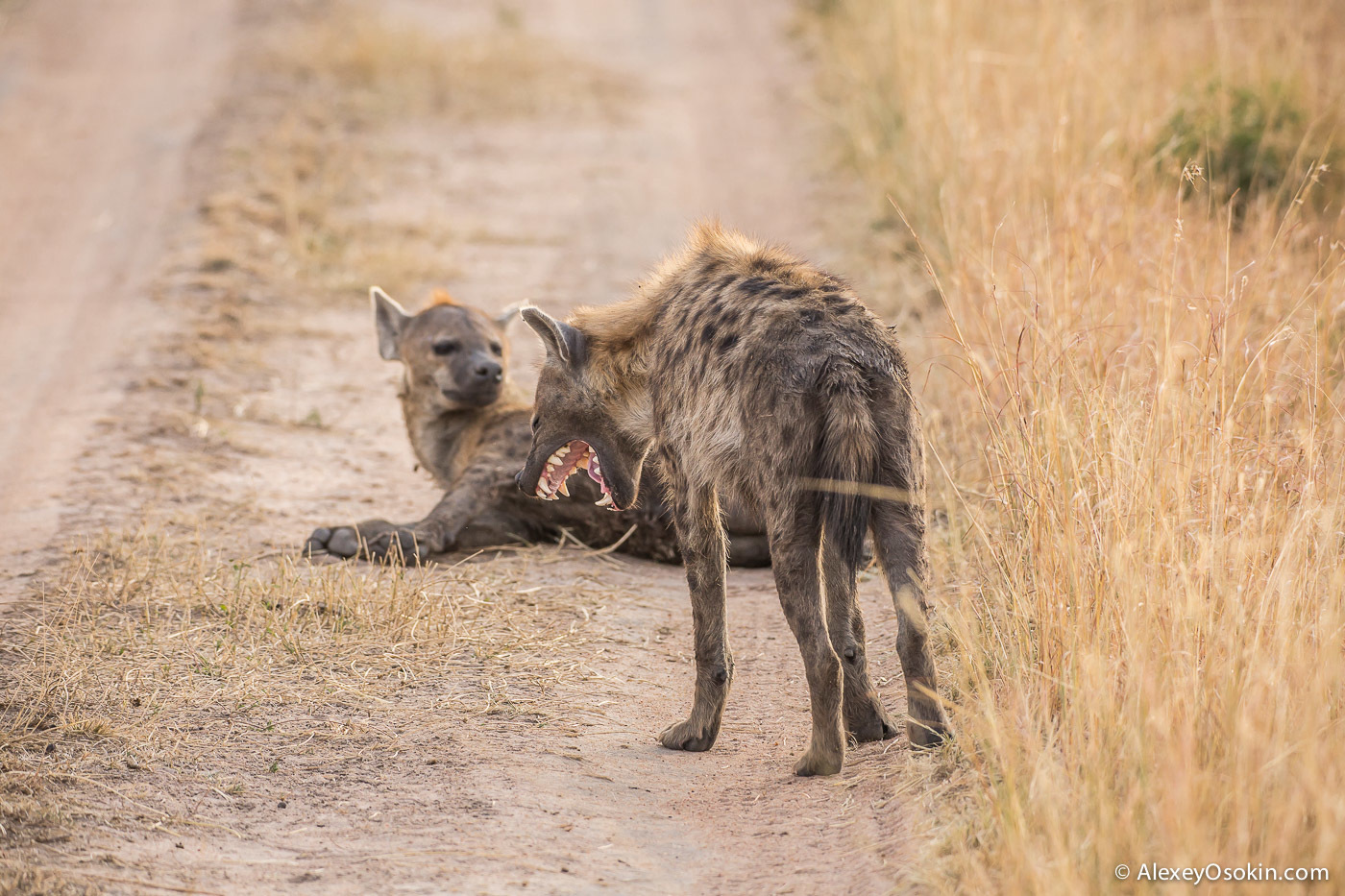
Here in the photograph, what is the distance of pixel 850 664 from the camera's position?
324cm

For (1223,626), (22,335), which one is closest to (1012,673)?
(1223,626)

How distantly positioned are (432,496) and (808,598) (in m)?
2.94

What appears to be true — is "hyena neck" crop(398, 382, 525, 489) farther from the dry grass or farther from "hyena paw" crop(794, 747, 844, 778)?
"hyena paw" crop(794, 747, 844, 778)

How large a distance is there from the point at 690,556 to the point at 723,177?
265 inches

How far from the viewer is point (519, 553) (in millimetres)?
4836

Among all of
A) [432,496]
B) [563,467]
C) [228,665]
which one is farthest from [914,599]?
[432,496]

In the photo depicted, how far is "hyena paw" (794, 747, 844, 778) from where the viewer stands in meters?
3.06

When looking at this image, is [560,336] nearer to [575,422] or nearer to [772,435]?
[575,422]

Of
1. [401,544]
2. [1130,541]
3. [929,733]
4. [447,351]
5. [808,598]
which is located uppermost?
[447,351]

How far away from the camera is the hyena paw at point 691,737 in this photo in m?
3.35

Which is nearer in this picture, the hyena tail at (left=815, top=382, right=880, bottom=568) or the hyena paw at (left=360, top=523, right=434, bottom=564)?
the hyena tail at (left=815, top=382, right=880, bottom=568)

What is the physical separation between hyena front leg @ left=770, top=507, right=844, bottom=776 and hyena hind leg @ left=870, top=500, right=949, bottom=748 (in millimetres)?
154

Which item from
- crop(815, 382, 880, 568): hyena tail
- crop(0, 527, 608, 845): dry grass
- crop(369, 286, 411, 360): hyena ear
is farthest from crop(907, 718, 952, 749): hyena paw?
crop(369, 286, 411, 360): hyena ear

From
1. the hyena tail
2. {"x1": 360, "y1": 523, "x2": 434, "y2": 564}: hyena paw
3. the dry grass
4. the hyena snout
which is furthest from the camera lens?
the hyena snout
